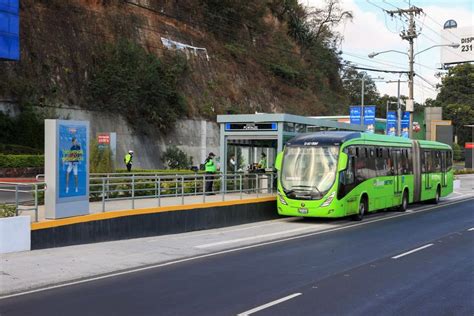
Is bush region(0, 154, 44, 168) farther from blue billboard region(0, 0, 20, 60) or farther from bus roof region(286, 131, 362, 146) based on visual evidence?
bus roof region(286, 131, 362, 146)

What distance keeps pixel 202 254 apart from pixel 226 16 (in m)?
50.9

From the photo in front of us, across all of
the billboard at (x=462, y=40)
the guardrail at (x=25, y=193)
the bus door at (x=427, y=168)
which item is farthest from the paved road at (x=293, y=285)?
the billboard at (x=462, y=40)

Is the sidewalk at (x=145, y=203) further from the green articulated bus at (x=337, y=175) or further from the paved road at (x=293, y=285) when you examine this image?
the paved road at (x=293, y=285)

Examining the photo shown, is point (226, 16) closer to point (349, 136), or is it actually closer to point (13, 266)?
point (349, 136)

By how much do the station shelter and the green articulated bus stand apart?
71.6 inches

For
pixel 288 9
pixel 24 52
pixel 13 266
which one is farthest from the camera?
pixel 288 9

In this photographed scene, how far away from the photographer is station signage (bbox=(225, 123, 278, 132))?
22681 millimetres

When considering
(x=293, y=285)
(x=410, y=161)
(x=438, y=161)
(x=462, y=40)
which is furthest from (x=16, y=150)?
(x=462, y=40)

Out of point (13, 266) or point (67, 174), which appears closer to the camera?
point (13, 266)

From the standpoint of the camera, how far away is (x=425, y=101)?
131m

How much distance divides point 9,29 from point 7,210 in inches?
639

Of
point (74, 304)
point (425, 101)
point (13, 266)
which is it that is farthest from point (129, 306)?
point (425, 101)

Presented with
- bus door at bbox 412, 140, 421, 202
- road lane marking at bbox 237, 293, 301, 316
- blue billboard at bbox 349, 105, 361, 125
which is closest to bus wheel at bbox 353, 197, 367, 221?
bus door at bbox 412, 140, 421, 202

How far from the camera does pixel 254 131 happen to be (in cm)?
2289
